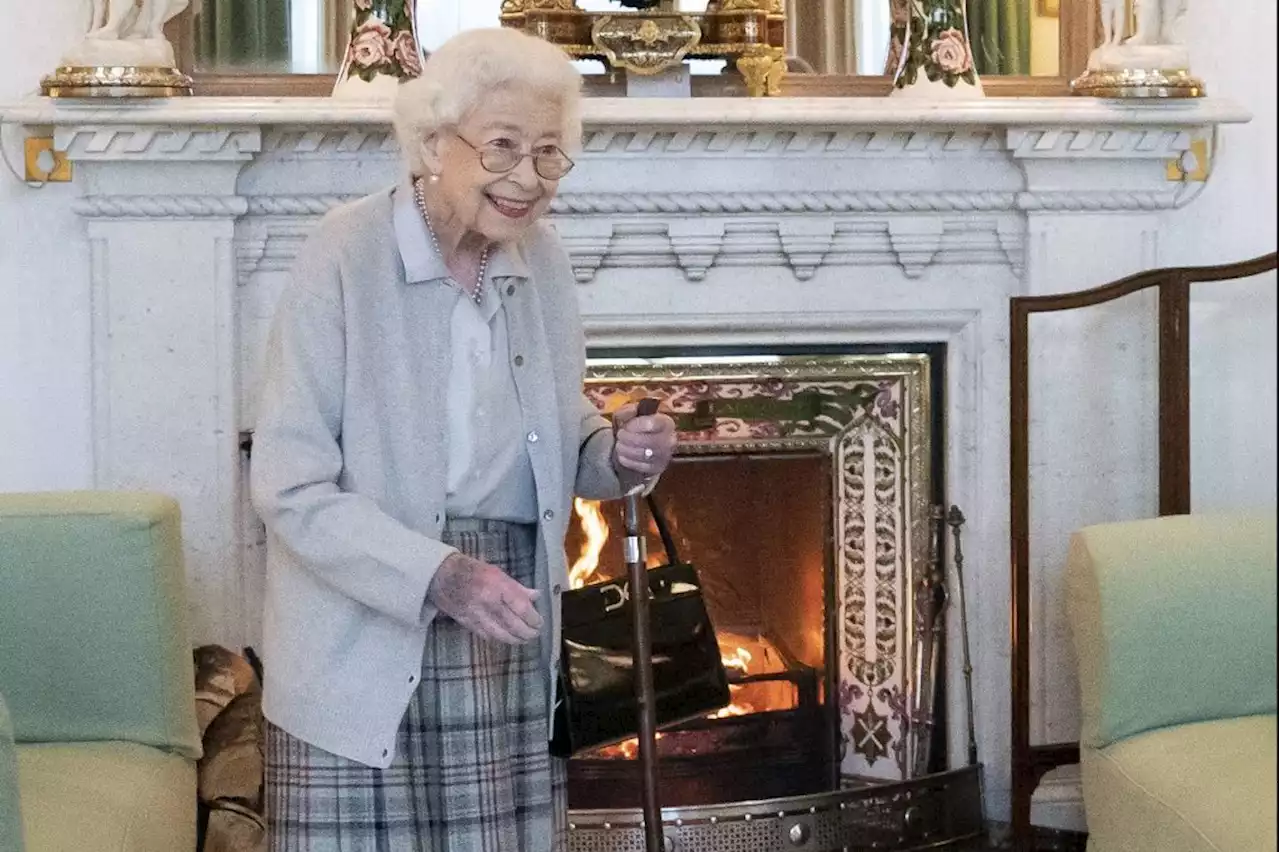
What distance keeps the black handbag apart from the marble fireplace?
0.80 metres

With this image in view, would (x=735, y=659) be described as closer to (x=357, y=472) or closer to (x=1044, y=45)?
(x=1044, y=45)

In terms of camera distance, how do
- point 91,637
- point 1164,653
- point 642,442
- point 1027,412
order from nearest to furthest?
point 642,442 < point 91,637 < point 1164,653 < point 1027,412

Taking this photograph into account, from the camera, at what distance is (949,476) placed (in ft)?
11.0

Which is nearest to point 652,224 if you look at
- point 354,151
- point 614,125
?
point 614,125

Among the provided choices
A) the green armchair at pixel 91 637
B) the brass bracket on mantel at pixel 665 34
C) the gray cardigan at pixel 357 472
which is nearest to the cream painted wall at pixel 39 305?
the green armchair at pixel 91 637

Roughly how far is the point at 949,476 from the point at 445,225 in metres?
1.62

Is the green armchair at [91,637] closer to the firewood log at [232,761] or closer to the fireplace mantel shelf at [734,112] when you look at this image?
the firewood log at [232,761]

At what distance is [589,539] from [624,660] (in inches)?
42.6

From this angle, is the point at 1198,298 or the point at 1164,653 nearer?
the point at 1164,653

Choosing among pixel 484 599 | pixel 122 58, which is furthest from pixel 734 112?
pixel 484 599

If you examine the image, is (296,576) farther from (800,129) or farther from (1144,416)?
(1144,416)

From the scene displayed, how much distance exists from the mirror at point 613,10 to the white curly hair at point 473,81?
1253mm

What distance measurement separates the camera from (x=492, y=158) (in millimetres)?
1938

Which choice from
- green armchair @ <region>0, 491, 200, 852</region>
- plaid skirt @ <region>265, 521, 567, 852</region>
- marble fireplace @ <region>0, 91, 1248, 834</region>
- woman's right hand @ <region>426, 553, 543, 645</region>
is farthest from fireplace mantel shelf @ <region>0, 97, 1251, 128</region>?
woman's right hand @ <region>426, 553, 543, 645</region>
